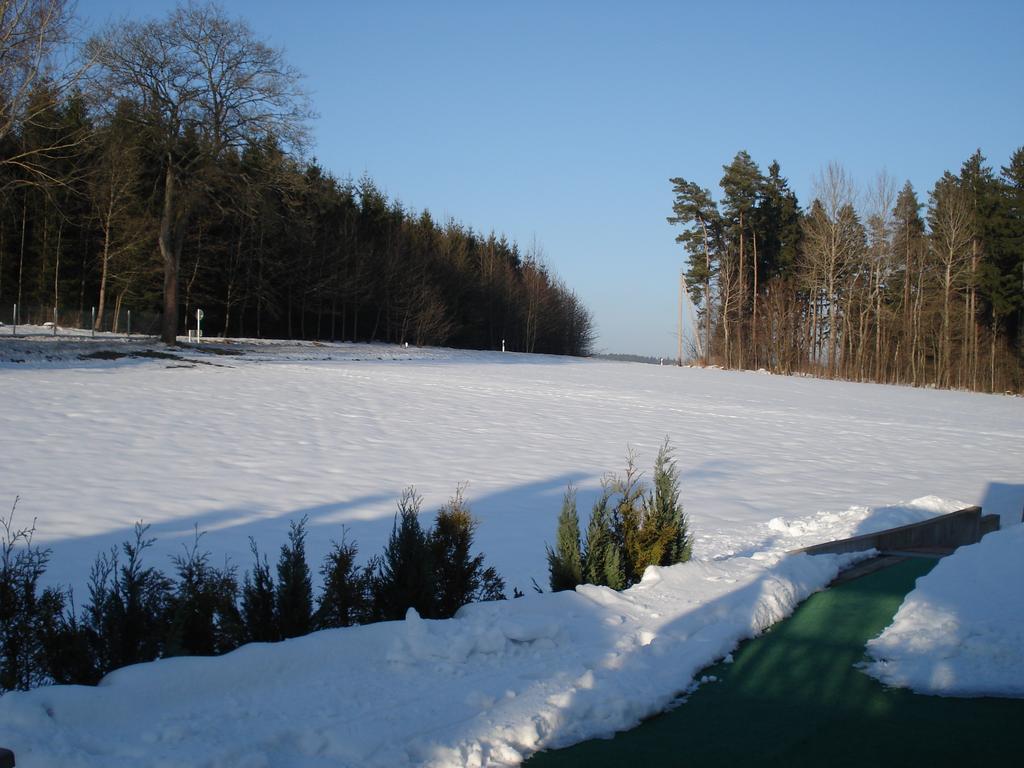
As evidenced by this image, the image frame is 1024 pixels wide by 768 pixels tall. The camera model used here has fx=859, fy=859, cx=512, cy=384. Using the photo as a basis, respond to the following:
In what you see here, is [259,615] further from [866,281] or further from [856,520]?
[866,281]

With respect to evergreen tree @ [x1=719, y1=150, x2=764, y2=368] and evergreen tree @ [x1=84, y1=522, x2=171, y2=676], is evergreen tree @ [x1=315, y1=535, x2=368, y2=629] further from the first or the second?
evergreen tree @ [x1=719, y1=150, x2=764, y2=368]

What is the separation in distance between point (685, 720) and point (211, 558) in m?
5.18

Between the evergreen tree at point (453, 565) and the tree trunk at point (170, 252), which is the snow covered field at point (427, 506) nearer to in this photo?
the evergreen tree at point (453, 565)

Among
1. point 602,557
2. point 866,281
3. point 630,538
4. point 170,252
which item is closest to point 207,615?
point 602,557

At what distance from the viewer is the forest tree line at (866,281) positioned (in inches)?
2108

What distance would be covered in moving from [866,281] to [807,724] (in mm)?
60574

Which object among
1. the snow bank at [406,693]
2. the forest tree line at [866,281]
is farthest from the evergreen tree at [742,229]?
the snow bank at [406,693]

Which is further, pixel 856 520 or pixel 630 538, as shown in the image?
pixel 856 520

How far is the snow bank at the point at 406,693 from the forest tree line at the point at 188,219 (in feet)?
72.4

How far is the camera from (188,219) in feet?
120

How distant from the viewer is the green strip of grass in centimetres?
396

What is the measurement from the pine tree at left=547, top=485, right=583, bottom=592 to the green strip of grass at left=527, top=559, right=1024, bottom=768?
1.46 m

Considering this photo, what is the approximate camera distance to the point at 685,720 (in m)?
4.39

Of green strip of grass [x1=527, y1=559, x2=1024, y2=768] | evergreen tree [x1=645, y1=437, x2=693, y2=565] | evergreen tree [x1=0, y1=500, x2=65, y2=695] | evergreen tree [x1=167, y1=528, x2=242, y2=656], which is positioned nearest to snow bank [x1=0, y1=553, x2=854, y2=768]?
green strip of grass [x1=527, y1=559, x2=1024, y2=768]
